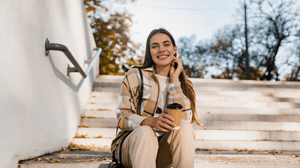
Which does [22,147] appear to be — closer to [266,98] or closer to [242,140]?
[242,140]

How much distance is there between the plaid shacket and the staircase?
529 mm

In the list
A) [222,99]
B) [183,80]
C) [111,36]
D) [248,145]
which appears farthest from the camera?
[111,36]

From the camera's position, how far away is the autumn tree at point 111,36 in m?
11.9

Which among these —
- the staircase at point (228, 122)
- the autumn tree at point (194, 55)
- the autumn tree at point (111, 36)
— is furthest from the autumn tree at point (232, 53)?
the staircase at point (228, 122)

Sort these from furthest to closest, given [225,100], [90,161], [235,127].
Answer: [225,100], [235,127], [90,161]

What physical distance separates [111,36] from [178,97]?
10.6 meters

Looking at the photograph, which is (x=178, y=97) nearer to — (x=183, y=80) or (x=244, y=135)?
(x=183, y=80)

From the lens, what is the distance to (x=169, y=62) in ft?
5.80

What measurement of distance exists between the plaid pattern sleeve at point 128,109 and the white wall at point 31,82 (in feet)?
2.10

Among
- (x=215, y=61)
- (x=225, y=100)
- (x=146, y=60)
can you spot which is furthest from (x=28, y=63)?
(x=215, y=61)

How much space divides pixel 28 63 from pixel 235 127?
9.28ft

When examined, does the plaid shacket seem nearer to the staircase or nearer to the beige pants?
the beige pants

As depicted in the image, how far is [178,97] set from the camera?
1636 millimetres

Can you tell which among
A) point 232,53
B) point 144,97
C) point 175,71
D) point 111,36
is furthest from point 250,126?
point 232,53
